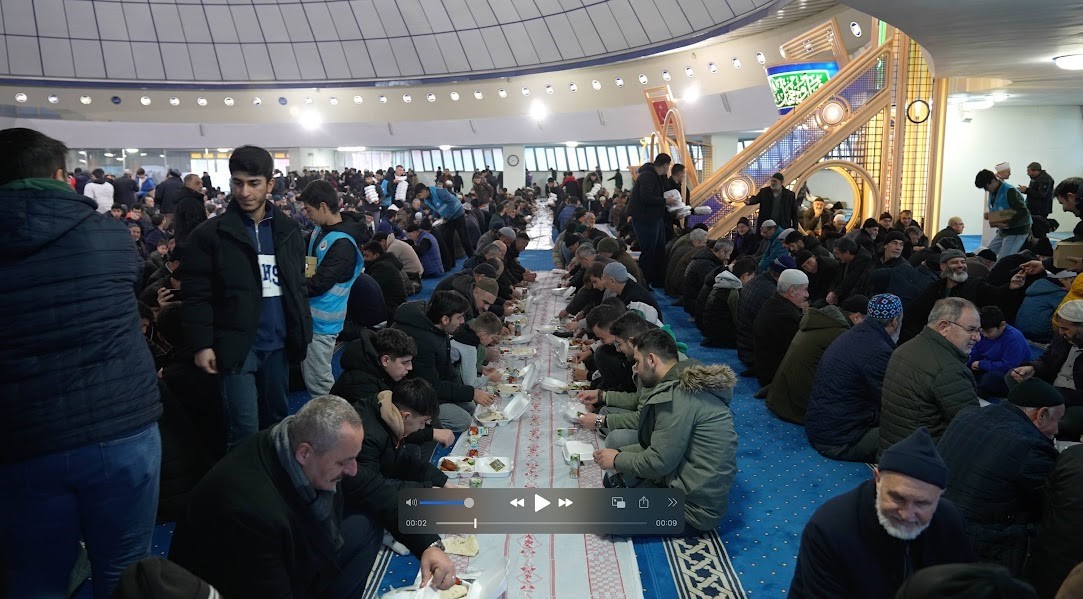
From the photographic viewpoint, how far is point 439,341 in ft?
17.7

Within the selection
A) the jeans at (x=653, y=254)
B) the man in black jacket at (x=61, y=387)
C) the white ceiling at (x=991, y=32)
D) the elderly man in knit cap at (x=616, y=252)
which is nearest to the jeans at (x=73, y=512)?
the man in black jacket at (x=61, y=387)

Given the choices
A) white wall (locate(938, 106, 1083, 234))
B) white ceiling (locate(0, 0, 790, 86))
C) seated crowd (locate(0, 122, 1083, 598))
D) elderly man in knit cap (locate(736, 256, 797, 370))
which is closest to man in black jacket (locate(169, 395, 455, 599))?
seated crowd (locate(0, 122, 1083, 598))

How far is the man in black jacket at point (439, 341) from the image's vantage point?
17.4 ft

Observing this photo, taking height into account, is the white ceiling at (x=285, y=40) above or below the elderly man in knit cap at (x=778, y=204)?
above

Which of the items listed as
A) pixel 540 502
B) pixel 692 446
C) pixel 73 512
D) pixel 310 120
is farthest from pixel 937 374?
pixel 310 120

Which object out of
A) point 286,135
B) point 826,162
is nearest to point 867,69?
point 826,162

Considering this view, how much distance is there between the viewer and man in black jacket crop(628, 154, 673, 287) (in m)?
11.0

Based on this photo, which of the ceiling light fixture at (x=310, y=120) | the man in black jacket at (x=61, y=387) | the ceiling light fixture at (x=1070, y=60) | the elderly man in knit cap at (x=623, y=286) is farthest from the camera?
the ceiling light fixture at (x=310, y=120)

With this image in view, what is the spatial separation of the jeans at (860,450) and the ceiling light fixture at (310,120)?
30.8 metres

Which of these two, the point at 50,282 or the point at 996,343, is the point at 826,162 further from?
the point at 50,282

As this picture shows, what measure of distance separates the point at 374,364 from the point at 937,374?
2.96 meters

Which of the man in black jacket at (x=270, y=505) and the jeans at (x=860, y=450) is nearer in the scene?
the man in black jacket at (x=270, y=505)

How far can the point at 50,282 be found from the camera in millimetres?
2309

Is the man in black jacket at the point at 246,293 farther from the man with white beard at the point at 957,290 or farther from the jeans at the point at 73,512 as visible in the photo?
the man with white beard at the point at 957,290
